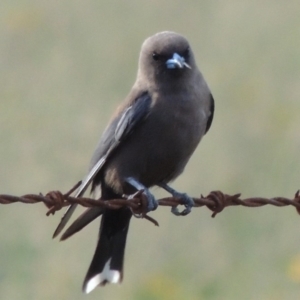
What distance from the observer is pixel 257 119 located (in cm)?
912

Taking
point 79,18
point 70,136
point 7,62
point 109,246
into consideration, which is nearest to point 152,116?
point 109,246

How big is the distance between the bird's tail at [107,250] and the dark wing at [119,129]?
0.50m

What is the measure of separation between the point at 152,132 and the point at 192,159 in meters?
2.67

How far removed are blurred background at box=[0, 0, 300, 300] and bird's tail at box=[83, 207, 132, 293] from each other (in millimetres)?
791

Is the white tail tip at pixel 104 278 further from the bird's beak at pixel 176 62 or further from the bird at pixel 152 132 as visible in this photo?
the bird's beak at pixel 176 62

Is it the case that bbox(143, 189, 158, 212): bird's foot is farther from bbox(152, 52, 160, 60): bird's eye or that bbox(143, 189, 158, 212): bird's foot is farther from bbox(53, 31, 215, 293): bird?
bbox(152, 52, 160, 60): bird's eye

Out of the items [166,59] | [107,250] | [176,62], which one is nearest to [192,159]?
[107,250]

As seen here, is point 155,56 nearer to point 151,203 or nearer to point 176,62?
point 176,62

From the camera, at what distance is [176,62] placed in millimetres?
5879

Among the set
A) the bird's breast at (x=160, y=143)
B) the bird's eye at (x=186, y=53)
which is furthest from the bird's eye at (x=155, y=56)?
the bird's breast at (x=160, y=143)

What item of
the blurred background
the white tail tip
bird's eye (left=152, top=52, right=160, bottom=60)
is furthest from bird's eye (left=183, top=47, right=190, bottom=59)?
the blurred background


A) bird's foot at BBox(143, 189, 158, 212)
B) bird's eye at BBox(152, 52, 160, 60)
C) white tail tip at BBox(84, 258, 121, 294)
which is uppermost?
bird's eye at BBox(152, 52, 160, 60)

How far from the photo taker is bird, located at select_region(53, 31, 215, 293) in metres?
5.72

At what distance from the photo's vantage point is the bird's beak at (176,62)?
586cm
